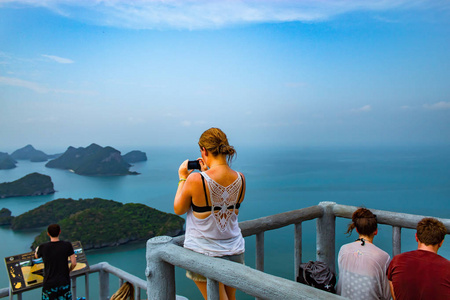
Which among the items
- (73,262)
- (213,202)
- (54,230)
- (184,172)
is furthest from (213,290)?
(73,262)

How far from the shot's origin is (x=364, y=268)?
2117 millimetres

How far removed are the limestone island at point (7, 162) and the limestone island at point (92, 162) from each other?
680 centimetres

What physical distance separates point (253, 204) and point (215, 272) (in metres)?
68.0

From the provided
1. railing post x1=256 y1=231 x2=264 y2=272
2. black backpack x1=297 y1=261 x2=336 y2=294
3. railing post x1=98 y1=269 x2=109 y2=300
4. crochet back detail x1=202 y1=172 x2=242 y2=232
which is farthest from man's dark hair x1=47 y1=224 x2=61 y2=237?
black backpack x1=297 y1=261 x2=336 y2=294

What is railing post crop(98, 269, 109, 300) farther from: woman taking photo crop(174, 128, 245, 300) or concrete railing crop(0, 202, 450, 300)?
woman taking photo crop(174, 128, 245, 300)

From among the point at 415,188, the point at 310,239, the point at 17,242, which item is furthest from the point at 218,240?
the point at 415,188

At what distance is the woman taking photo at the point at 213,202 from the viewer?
5.92ft

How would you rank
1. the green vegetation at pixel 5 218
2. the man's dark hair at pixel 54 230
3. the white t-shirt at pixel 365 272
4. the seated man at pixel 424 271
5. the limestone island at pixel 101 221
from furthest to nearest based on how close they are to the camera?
the green vegetation at pixel 5 218 → the limestone island at pixel 101 221 → the man's dark hair at pixel 54 230 → the white t-shirt at pixel 365 272 → the seated man at pixel 424 271

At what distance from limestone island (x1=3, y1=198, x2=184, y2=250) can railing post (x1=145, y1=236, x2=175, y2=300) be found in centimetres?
4431

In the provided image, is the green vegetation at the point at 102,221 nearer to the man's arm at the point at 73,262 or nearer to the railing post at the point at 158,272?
the man's arm at the point at 73,262

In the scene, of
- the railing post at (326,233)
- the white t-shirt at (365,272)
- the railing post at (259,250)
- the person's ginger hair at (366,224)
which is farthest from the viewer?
the railing post at (326,233)

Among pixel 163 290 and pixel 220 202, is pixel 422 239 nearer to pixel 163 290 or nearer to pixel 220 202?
pixel 220 202

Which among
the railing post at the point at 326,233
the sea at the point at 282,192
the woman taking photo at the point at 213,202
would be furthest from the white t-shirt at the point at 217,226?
the sea at the point at 282,192

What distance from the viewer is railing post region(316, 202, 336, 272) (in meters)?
3.05
